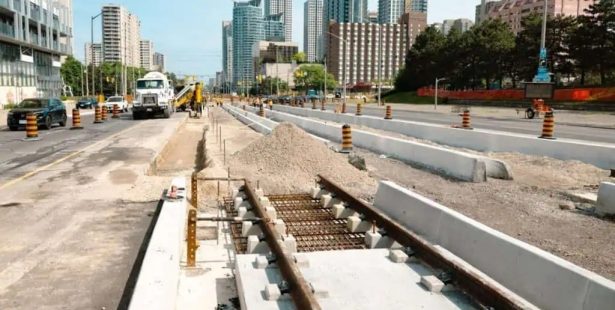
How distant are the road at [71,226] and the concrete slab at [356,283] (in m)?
1.38

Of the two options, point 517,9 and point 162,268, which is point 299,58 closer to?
point 517,9

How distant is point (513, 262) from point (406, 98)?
97.7m

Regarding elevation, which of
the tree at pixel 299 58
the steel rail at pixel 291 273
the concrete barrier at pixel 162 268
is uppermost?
the tree at pixel 299 58

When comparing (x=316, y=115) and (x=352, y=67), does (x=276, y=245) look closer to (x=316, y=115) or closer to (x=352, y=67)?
(x=316, y=115)

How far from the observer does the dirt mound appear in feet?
38.6

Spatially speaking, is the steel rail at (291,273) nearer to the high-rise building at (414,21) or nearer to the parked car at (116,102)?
the parked car at (116,102)

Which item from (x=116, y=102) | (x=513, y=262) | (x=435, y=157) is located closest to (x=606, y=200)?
(x=513, y=262)

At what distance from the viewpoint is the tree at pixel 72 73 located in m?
141

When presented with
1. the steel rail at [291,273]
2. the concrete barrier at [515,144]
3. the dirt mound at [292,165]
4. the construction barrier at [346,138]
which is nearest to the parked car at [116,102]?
the concrete barrier at [515,144]

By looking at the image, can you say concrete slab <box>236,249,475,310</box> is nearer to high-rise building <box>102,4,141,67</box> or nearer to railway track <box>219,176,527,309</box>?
railway track <box>219,176,527,309</box>

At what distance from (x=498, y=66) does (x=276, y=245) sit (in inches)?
3260

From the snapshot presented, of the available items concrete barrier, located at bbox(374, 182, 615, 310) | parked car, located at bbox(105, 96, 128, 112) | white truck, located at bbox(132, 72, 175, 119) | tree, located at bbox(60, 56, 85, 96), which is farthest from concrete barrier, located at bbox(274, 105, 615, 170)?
tree, located at bbox(60, 56, 85, 96)

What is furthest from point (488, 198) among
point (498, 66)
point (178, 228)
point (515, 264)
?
point (498, 66)

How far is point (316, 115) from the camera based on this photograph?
144 ft
